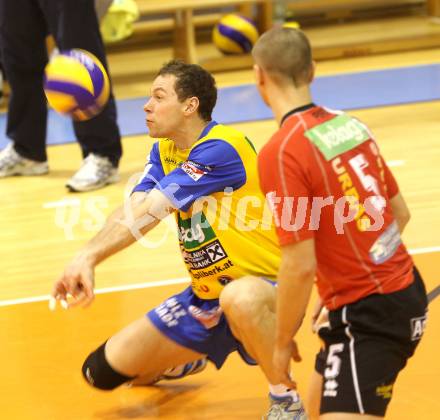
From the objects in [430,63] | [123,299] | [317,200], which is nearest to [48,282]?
[123,299]

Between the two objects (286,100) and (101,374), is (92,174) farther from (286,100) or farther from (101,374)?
(286,100)

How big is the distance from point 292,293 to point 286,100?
0.51 meters

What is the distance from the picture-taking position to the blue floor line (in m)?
Answer: 7.66

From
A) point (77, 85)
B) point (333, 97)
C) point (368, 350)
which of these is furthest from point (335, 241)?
point (333, 97)

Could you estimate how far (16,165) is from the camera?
6602 millimetres

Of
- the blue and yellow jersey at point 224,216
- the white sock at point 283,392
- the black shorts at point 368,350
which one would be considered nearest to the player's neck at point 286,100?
the black shorts at point 368,350

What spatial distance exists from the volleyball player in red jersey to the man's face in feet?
3.02

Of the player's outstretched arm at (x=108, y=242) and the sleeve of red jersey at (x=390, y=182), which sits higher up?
the sleeve of red jersey at (x=390, y=182)

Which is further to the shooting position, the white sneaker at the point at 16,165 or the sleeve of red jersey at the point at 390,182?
the white sneaker at the point at 16,165

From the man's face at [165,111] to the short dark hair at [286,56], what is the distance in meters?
0.96

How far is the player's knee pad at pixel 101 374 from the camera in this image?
363 cm

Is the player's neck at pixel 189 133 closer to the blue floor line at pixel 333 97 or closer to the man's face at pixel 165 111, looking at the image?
the man's face at pixel 165 111

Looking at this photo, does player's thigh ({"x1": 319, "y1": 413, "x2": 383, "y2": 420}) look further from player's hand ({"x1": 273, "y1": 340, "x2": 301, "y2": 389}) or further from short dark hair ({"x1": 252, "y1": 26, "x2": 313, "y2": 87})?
short dark hair ({"x1": 252, "y1": 26, "x2": 313, "y2": 87})

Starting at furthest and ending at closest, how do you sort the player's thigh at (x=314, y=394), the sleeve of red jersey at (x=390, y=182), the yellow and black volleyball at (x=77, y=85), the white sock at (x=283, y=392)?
1. the yellow and black volleyball at (x=77, y=85)
2. the white sock at (x=283, y=392)
3. the player's thigh at (x=314, y=394)
4. the sleeve of red jersey at (x=390, y=182)
